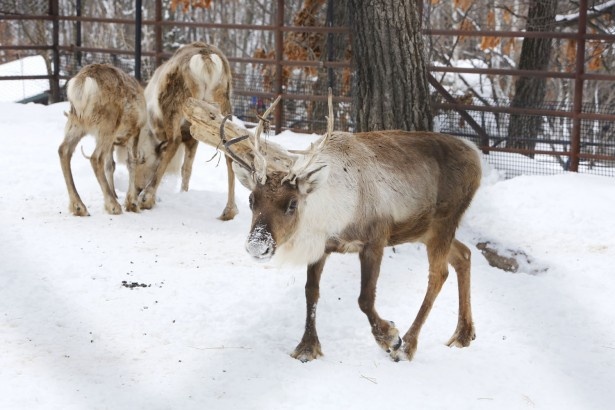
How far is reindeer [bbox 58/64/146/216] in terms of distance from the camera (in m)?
7.64

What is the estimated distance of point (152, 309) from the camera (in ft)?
17.9

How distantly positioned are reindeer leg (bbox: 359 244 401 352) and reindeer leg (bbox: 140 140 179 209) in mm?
3766

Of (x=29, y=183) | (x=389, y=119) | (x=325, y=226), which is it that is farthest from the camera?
(x=29, y=183)

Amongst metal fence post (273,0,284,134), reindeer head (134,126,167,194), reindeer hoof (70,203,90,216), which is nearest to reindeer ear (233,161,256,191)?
reindeer hoof (70,203,90,216)

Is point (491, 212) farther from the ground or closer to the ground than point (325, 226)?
closer to the ground

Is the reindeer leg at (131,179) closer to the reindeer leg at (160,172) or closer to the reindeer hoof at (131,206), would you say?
the reindeer hoof at (131,206)

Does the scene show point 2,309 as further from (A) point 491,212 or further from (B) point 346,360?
(A) point 491,212

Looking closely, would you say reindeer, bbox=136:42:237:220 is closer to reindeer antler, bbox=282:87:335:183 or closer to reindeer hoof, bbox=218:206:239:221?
reindeer hoof, bbox=218:206:239:221

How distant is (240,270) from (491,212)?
104 inches

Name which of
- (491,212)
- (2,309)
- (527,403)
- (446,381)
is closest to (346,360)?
(446,381)

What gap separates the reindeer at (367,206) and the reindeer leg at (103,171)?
2683 millimetres

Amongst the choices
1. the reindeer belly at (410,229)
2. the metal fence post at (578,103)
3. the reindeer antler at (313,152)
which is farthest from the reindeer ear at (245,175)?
the metal fence post at (578,103)

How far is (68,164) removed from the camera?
775 cm

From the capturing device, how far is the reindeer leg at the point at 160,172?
8.24 m
